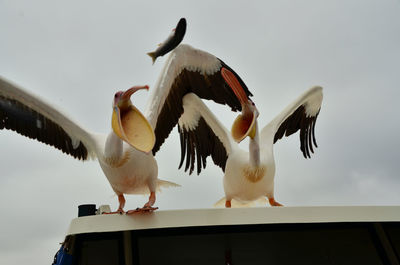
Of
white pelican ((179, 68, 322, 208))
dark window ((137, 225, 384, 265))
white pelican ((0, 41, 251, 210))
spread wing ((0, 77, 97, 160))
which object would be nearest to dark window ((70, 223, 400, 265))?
dark window ((137, 225, 384, 265))

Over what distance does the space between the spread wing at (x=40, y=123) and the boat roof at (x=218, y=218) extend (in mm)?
1731

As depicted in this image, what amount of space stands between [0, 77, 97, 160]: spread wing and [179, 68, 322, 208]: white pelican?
1.56 meters

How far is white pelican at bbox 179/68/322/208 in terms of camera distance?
13.6 feet

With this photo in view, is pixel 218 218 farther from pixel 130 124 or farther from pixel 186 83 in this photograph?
pixel 186 83

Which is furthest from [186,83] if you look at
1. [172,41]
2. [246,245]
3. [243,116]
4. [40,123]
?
[246,245]

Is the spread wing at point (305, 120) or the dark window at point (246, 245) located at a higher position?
the spread wing at point (305, 120)

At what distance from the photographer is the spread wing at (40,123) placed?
383cm

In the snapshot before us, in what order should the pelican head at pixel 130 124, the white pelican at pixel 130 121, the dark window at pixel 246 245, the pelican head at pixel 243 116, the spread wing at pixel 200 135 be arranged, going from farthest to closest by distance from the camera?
the spread wing at pixel 200 135 → the pelican head at pixel 243 116 → the white pelican at pixel 130 121 → the pelican head at pixel 130 124 → the dark window at pixel 246 245

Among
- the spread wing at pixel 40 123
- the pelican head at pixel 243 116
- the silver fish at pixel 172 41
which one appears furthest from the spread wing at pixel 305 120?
the spread wing at pixel 40 123

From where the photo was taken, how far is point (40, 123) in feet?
13.8

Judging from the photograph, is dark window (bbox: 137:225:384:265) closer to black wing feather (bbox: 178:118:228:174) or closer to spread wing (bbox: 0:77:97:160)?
spread wing (bbox: 0:77:97:160)

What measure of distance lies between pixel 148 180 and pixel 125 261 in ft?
4.76

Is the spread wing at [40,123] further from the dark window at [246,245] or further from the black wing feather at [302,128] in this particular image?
the black wing feather at [302,128]

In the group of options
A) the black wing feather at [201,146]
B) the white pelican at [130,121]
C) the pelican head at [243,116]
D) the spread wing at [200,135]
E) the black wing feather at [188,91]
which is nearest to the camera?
the white pelican at [130,121]
